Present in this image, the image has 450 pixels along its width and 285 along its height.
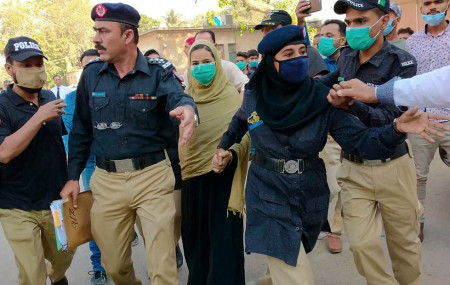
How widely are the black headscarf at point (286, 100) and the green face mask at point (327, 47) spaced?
1985mm

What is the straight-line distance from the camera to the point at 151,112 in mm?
2914

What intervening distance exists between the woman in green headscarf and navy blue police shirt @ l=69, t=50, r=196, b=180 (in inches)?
16.4

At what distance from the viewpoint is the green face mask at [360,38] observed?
2.77 meters

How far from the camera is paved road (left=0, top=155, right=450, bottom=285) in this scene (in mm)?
3453

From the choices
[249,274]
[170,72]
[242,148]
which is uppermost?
[170,72]

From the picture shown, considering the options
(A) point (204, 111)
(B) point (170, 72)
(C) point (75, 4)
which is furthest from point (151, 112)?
(C) point (75, 4)

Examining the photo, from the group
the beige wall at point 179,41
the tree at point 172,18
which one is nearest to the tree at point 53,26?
the beige wall at point 179,41

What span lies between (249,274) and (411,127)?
2.18 meters

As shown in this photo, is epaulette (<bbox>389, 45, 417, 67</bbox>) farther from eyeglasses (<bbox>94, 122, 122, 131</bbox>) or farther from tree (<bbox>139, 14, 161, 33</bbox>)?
tree (<bbox>139, 14, 161, 33</bbox>)

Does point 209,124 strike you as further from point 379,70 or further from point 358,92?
point 358,92

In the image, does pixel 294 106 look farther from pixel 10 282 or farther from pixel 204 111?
pixel 10 282

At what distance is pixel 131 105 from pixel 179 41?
22.4m

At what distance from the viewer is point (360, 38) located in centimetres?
278

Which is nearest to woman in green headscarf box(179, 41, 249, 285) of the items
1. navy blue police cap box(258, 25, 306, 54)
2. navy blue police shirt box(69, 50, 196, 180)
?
navy blue police shirt box(69, 50, 196, 180)
